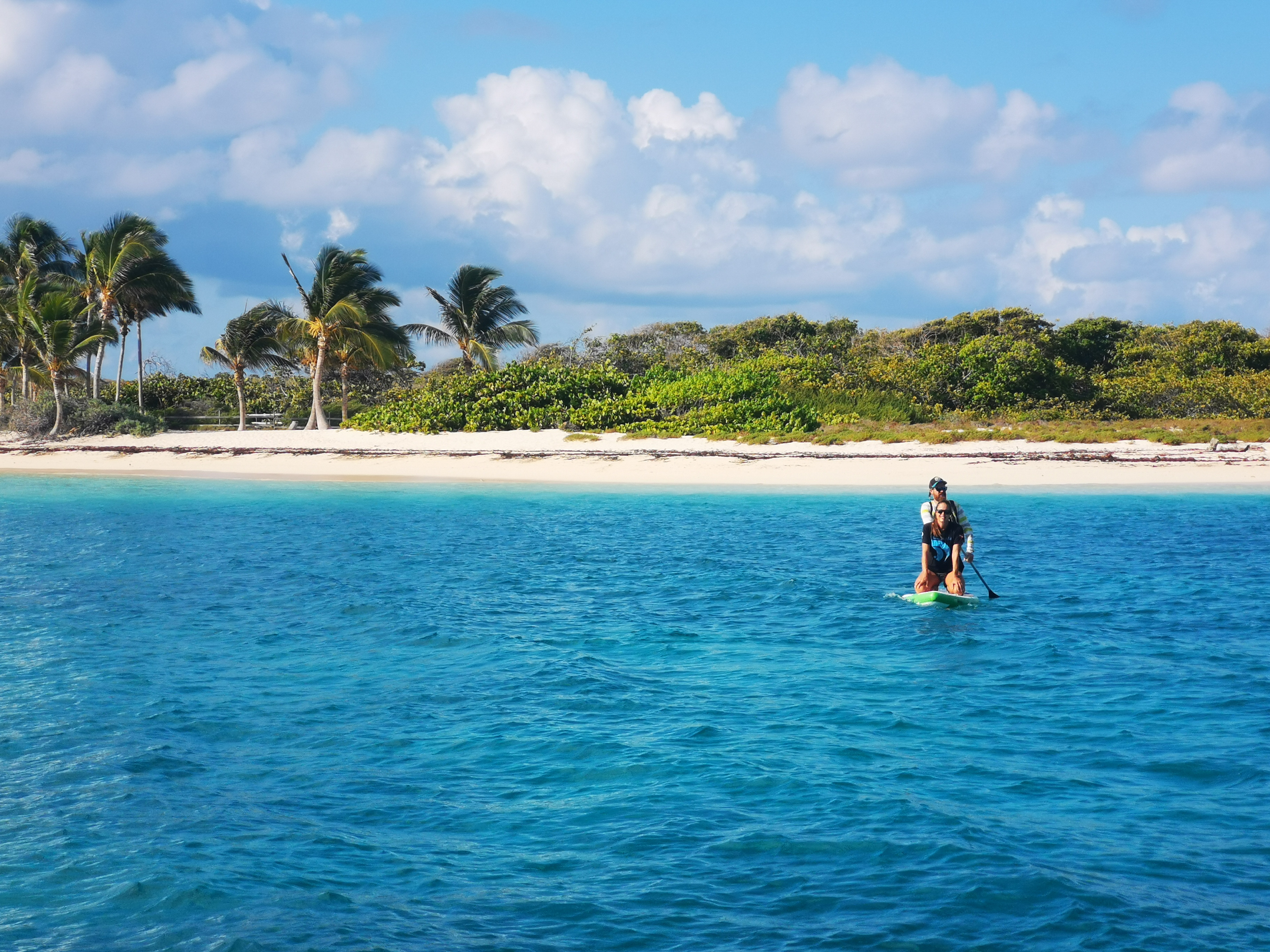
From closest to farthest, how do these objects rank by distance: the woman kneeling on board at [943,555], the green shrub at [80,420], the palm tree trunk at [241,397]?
the woman kneeling on board at [943,555]
the green shrub at [80,420]
the palm tree trunk at [241,397]

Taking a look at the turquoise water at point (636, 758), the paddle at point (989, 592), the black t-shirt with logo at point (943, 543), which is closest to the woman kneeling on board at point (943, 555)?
the black t-shirt with logo at point (943, 543)

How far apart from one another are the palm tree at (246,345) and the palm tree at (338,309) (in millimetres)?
766

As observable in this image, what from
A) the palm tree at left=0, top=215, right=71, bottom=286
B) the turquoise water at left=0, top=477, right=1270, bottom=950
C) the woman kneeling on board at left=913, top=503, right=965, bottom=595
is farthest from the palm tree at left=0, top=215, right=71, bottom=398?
the woman kneeling on board at left=913, top=503, right=965, bottom=595

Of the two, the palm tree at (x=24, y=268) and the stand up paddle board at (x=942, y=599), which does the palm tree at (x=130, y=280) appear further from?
the stand up paddle board at (x=942, y=599)

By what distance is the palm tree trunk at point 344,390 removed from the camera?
4453cm

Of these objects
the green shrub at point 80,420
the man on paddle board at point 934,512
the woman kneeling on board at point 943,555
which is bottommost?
the woman kneeling on board at point 943,555

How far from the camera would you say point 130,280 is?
140ft

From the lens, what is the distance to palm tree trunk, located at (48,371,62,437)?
134 feet

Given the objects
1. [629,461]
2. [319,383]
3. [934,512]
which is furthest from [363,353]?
[934,512]

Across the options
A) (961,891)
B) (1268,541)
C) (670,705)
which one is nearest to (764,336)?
(1268,541)

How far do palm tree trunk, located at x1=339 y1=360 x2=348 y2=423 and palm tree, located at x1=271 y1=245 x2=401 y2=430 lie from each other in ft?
4.92

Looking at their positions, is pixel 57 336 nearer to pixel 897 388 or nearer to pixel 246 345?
pixel 246 345

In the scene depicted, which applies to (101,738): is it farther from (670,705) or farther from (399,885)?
(670,705)

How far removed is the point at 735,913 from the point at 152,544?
17.3 metres
